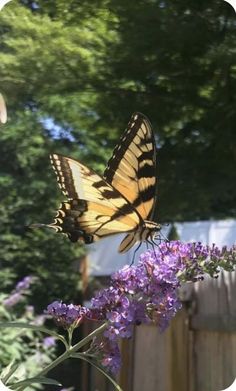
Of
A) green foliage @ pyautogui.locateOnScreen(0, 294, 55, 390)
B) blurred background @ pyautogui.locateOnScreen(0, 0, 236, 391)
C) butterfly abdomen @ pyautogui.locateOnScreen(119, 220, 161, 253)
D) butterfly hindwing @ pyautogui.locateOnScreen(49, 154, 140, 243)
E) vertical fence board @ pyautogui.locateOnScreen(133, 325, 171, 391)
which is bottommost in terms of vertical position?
vertical fence board @ pyautogui.locateOnScreen(133, 325, 171, 391)

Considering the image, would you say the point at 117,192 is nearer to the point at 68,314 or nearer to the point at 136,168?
the point at 136,168

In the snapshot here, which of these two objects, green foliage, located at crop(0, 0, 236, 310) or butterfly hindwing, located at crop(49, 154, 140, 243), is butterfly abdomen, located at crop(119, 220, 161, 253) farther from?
green foliage, located at crop(0, 0, 236, 310)

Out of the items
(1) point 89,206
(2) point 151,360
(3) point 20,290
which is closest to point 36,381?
(1) point 89,206

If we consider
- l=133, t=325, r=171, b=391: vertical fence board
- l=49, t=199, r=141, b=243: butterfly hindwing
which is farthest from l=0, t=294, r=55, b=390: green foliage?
l=49, t=199, r=141, b=243: butterfly hindwing

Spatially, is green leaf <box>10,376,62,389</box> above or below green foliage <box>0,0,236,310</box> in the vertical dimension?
below

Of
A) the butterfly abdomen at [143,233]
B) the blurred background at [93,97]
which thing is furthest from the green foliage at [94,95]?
the butterfly abdomen at [143,233]

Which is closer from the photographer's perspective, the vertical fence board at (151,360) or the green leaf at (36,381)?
the green leaf at (36,381)

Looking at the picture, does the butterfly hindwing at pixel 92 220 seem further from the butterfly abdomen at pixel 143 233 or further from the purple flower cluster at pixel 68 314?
the purple flower cluster at pixel 68 314
